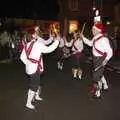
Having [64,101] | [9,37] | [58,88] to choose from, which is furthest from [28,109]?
[9,37]

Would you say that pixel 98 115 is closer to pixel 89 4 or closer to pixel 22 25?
pixel 22 25

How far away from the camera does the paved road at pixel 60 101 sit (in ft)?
32.7

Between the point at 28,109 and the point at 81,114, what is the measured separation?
139 cm

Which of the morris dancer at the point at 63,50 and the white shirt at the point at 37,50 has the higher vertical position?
the white shirt at the point at 37,50

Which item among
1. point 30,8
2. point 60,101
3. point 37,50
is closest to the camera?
point 37,50

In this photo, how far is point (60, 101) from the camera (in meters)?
11.6

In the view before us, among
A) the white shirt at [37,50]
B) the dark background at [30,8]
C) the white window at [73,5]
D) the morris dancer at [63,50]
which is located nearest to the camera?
the white shirt at [37,50]

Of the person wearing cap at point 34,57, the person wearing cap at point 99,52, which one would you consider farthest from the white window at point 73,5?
the person wearing cap at point 34,57

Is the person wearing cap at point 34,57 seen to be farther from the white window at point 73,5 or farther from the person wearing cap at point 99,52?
the white window at point 73,5

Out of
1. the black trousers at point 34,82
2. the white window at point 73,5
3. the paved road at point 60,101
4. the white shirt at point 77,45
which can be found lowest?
the paved road at point 60,101

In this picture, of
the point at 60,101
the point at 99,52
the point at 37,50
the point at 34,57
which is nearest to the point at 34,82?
the point at 34,57

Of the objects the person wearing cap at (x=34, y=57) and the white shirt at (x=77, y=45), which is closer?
the person wearing cap at (x=34, y=57)

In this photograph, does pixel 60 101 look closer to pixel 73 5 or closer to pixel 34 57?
pixel 34 57

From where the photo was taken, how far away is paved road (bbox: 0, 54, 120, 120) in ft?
32.7
